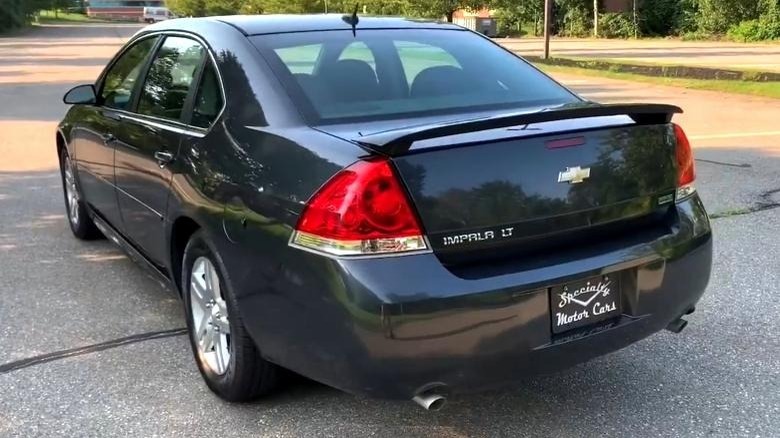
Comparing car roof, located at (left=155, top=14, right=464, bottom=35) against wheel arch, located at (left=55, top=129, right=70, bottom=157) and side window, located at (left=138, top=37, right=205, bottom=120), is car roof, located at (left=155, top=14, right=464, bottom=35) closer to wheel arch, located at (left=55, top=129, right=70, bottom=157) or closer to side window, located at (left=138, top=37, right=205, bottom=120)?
side window, located at (left=138, top=37, right=205, bottom=120)

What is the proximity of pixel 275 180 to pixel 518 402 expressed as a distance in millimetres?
1421

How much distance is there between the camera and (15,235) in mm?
6254

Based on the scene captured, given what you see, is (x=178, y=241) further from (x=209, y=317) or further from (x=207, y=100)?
(x=207, y=100)

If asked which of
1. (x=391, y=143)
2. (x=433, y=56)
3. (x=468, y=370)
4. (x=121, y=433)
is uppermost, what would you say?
(x=433, y=56)

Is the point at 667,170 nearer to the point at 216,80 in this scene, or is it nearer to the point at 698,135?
the point at 216,80

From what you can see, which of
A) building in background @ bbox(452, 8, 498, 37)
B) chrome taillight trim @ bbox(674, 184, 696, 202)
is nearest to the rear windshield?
chrome taillight trim @ bbox(674, 184, 696, 202)

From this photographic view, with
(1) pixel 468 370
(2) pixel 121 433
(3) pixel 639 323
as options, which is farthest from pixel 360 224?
(2) pixel 121 433

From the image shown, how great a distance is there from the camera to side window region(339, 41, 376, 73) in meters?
3.79

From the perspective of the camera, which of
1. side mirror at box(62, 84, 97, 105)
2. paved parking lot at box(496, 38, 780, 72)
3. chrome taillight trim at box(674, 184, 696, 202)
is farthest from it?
paved parking lot at box(496, 38, 780, 72)

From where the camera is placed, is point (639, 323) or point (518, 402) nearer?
point (639, 323)

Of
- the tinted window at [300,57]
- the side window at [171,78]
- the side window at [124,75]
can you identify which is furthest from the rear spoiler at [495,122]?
the side window at [124,75]

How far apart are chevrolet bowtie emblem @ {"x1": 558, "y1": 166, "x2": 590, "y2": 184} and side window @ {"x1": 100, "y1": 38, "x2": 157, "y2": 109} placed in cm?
266

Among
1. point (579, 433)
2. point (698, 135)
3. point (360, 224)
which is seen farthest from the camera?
point (698, 135)

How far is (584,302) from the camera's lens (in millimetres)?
2936
